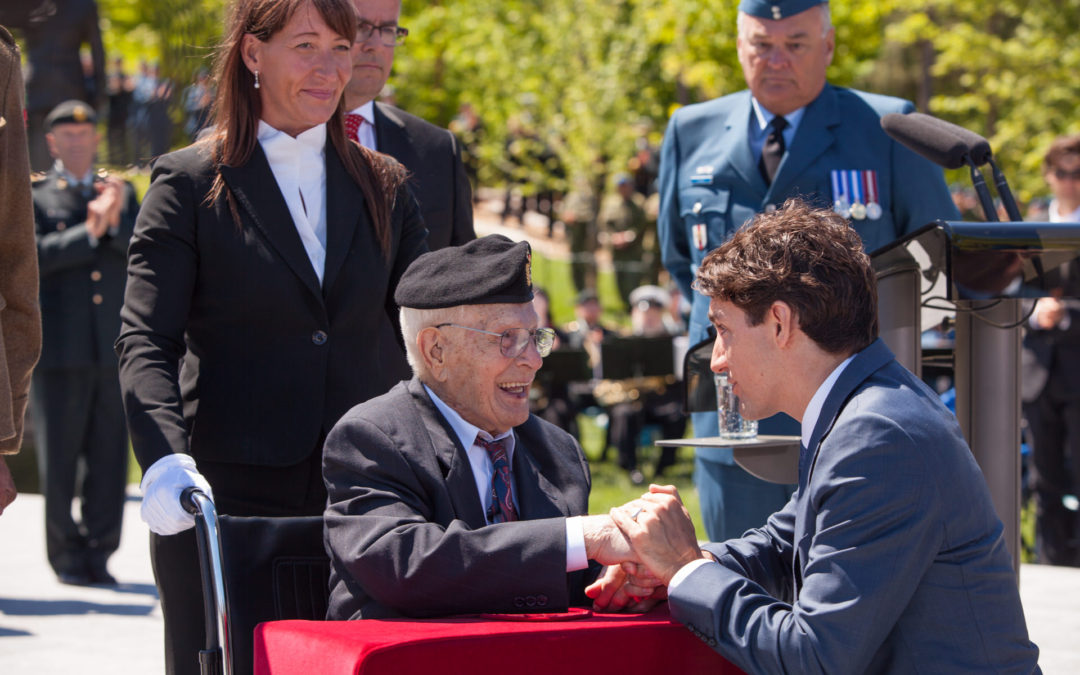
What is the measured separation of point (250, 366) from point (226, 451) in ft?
0.71

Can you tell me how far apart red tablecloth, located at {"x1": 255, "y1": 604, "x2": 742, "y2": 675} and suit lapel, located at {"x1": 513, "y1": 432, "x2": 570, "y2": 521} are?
448mm

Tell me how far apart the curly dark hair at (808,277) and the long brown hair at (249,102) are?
1.25m

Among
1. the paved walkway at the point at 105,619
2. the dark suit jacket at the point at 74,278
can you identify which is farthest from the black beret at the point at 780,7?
the dark suit jacket at the point at 74,278

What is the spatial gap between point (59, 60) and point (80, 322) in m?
4.55

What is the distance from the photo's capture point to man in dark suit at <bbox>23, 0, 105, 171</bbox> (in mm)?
3516

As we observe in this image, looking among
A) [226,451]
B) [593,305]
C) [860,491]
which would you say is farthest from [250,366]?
[593,305]

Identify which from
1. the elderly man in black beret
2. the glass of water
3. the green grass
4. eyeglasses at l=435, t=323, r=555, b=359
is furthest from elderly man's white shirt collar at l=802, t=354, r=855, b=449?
the green grass

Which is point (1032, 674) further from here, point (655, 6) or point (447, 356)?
point (655, 6)

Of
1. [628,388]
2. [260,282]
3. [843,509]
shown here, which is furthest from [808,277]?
[628,388]

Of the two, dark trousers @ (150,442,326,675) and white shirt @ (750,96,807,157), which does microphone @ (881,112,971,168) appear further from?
dark trousers @ (150,442,326,675)

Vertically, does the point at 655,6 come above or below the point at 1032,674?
above

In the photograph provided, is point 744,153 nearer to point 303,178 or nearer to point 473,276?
point 303,178

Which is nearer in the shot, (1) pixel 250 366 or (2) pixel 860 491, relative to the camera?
(2) pixel 860 491

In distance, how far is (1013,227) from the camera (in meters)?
3.21
